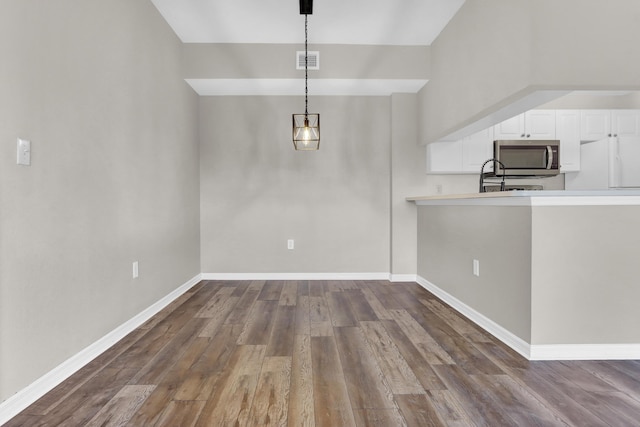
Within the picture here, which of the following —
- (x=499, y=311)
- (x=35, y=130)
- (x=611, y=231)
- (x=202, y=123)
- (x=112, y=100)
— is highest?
(x=202, y=123)

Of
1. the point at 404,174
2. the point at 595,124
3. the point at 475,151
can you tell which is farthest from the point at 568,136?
the point at 404,174

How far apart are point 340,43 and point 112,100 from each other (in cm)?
234

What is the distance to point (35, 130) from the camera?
160 cm

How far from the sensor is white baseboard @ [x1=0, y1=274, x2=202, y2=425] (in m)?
1.45

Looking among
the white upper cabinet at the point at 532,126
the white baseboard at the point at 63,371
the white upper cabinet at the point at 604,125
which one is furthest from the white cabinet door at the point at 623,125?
the white baseboard at the point at 63,371

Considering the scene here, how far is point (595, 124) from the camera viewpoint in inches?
152

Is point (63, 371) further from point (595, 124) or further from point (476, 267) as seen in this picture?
point (595, 124)

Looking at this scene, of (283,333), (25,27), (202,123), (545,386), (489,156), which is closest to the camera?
(25,27)

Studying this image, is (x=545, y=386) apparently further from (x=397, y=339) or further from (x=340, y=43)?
(x=340, y=43)

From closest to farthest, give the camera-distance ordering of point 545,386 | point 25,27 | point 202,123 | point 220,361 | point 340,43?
point 25,27, point 545,386, point 220,361, point 340,43, point 202,123

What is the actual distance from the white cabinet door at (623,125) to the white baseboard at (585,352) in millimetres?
2959

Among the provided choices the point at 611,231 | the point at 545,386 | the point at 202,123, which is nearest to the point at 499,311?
the point at 545,386

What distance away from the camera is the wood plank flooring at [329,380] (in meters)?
1.46

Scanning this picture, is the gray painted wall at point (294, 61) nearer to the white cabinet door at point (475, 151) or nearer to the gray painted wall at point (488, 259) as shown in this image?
the white cabinet door at point (475, 151)
